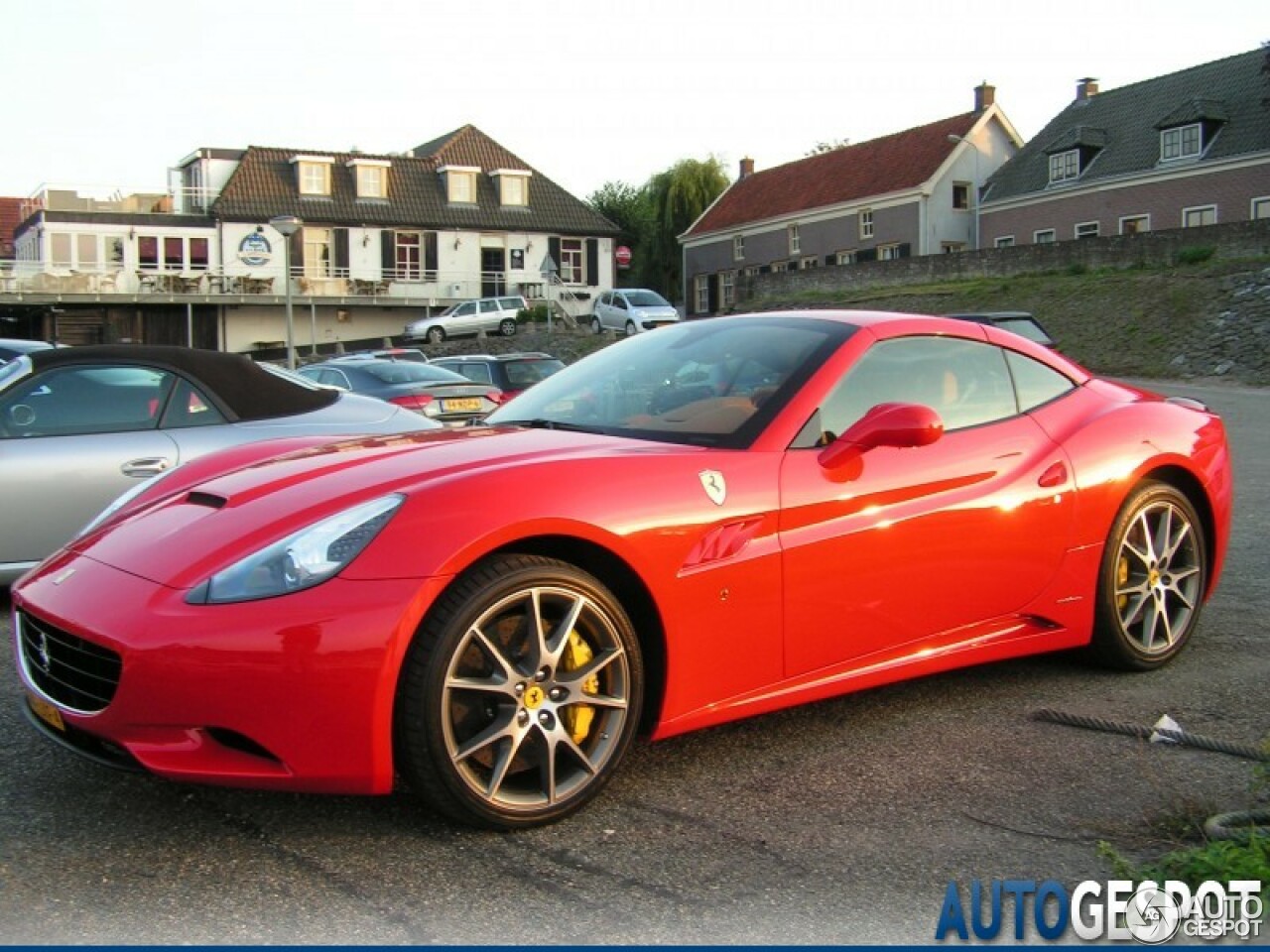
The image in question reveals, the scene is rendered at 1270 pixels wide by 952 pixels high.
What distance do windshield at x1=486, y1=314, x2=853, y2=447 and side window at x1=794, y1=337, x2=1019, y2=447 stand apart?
0.14 m

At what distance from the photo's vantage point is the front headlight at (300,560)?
10.2 feet

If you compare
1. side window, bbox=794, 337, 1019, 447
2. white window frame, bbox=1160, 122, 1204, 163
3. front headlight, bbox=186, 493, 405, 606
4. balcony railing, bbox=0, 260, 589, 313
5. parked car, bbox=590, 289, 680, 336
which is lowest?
front headlight, bbox=186, 493, 405, 606

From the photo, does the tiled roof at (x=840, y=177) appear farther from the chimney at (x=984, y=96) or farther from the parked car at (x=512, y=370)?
the parked car at (x=512, y=370)

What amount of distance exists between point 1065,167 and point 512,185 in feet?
84.3

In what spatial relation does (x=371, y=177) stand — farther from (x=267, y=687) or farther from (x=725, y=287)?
(x=267, y=687)

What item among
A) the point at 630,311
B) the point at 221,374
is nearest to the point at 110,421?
the point at 221,374

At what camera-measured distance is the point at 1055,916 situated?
2887 mm

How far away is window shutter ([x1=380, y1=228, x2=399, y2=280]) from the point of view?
186ft

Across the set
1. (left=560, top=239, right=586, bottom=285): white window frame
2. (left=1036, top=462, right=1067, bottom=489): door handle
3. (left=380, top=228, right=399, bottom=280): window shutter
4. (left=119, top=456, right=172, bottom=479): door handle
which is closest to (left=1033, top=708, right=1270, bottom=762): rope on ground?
(left=1036, top=462, right=1067, bottom=489): door handle

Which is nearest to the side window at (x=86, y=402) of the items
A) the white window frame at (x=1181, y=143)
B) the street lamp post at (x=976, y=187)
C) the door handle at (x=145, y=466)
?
the door handle at (x=145, y=466)

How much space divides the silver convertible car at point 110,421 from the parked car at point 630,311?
30.8 meters

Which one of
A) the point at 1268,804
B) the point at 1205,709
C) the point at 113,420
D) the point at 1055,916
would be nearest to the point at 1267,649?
the point at 1205,709

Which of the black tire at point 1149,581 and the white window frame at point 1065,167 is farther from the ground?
the white window frame at point 1065,167

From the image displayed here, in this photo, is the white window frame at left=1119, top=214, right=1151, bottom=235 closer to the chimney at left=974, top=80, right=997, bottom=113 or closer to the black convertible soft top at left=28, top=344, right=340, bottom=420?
the chimney at left=974, top=80, right=997, bottom=113
